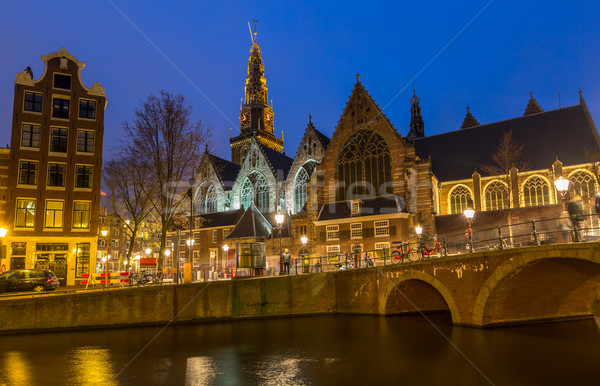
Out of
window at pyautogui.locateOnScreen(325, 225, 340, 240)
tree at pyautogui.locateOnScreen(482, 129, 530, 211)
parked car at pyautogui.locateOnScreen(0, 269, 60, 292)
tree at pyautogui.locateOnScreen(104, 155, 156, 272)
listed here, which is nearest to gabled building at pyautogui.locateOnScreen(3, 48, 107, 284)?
tree at pyautogui.locateOnScreen(104, 155, 156, 272)

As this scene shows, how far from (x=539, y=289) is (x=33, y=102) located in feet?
104

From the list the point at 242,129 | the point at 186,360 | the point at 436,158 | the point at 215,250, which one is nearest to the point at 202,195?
the point at 215,250

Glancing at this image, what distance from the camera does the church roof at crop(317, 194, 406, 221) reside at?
35969 millimetres

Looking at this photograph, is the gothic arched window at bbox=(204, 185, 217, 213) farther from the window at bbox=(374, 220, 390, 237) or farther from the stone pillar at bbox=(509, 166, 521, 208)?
the stone pillar at bbox=(509, 166, 521, 208)

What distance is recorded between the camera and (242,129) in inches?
3083

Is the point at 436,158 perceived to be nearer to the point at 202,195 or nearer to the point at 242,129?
the point at 202,195

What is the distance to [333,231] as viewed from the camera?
125ft

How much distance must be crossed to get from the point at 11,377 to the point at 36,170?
769 inches

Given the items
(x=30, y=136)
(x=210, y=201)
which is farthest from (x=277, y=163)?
(x=30, y=136)

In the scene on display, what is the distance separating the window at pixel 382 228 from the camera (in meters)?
35.7

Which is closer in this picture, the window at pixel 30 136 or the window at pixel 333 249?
the window at pixel 30 136

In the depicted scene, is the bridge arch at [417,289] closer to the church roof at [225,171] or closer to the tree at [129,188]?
the tree at [129,188]

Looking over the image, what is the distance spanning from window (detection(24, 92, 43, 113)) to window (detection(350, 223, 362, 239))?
2538 centimetres

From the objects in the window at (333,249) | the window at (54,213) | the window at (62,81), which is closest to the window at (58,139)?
the window at (62,81)
